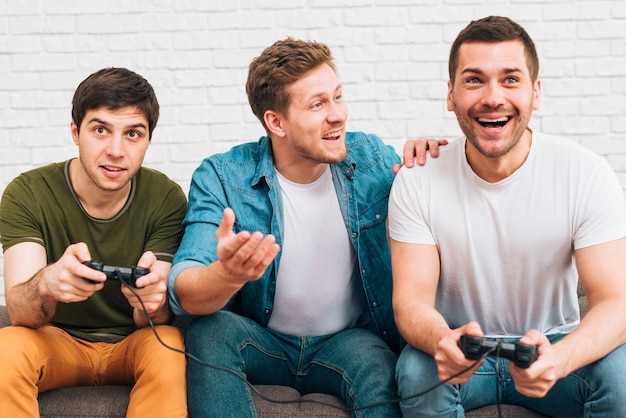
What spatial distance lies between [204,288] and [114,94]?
615 millimetres

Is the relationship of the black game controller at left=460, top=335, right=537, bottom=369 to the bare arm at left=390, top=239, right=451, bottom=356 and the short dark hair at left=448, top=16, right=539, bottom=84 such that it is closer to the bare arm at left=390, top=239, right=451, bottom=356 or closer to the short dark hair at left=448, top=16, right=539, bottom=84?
the bare arm at left=390, top=239, right=451, bottom=356

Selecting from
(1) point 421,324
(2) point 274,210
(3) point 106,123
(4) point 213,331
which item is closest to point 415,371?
(1) point 421,324

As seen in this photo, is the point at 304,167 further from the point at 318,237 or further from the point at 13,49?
the point at 13,49

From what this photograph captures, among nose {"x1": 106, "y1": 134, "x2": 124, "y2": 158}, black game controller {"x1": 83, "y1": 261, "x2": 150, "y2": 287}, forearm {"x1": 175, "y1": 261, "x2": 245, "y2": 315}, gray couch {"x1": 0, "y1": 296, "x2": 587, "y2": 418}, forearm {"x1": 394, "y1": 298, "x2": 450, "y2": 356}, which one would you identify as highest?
nose {"x1": 106, "y1": 134, "x2": 124, "y2": 158}

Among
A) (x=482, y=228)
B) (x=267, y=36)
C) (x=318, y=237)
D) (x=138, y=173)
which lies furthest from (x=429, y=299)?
(x=267, y=36)

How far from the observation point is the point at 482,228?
6.46 feet

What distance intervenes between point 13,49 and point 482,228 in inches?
86.2

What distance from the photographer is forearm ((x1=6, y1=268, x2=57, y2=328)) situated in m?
1.88

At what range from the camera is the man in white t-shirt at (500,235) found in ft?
5.99

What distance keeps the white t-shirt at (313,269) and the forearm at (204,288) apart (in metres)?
0.26

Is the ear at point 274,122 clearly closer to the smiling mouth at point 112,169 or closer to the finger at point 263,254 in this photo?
the smiling mouth at point 112,169

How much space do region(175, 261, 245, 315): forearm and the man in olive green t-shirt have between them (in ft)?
0.25

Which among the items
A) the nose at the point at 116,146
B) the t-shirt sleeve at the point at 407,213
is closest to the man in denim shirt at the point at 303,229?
the t-shirt sleeve at the point at 407,213

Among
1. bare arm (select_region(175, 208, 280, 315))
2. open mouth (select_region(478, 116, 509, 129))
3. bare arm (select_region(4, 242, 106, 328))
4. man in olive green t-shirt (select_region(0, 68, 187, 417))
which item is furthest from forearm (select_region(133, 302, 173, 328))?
open mouth (select_region(478, 116, 509, 129))
